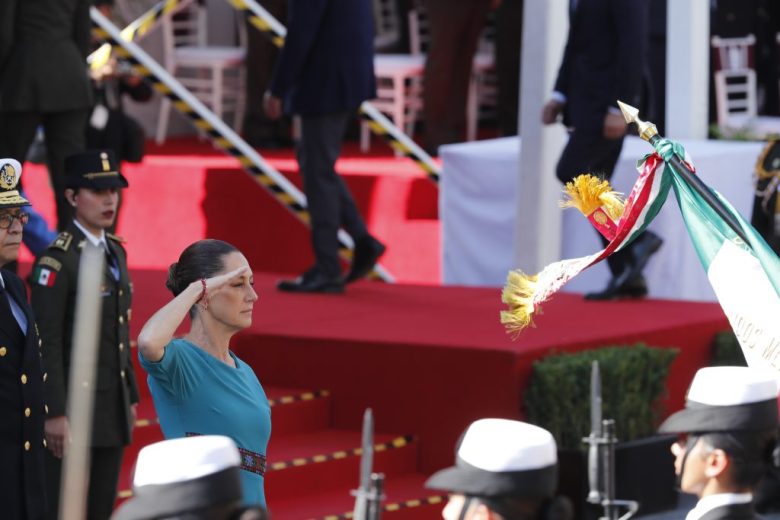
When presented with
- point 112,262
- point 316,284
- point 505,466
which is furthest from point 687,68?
point 505,466

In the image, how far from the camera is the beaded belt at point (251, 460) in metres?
4.42

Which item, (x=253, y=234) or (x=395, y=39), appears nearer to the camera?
(x=253, y=234)

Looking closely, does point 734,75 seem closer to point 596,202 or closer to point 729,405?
point 596,202

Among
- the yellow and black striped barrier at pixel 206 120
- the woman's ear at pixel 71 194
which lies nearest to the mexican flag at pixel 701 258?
the woman's ear at pixel 71 194

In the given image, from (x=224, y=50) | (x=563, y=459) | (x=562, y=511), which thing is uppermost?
(x=224, y=50)

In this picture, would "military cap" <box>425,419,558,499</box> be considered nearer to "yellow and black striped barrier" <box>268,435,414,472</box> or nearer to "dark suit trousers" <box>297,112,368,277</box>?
"yellow and black striped barrier" <box>268,435,414,472</box>

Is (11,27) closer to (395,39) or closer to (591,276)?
(591,276)

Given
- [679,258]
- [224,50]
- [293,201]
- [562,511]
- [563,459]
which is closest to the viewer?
[562,511]

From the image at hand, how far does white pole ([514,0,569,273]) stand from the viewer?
905 centimetres

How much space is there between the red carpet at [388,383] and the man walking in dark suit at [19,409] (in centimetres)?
164

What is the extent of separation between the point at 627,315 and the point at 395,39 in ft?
18.2

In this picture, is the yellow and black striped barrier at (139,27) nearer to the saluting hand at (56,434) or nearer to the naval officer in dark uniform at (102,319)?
the naval officer in dark uniform at (102,319)

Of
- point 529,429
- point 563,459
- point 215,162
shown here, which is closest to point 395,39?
point 215,162

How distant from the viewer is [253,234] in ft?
37.0
